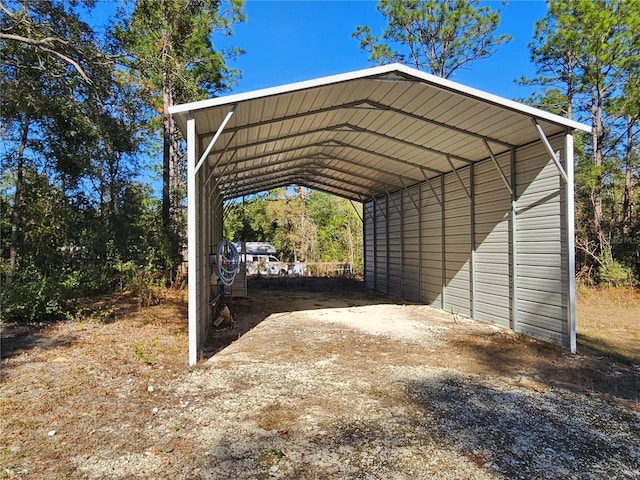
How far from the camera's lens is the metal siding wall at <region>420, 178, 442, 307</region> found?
27.9 feet

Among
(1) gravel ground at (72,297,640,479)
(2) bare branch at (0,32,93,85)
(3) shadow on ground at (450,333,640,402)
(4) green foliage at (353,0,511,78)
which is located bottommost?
(3) shadow on ground at (450,333,640,402)

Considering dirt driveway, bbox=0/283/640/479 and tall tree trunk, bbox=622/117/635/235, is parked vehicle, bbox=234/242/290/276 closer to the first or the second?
tall tree trunk, bbox=622/117/635/235

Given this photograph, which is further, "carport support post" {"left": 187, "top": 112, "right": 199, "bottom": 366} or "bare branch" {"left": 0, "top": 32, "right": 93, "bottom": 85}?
"bare branch" {"left": 0, "top": 32, "right": 93, "bottom": 85}

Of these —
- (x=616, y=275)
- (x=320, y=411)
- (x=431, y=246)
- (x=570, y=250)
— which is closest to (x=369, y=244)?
(x=431, y=246)

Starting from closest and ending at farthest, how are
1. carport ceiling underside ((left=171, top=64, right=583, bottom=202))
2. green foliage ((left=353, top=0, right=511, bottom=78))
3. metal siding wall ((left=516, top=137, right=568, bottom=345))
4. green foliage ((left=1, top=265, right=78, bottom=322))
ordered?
1. carport ceiling underside ((left=171, top=64, right=583, bottom=202))
2. metal siding wall ((left=516, top=137, right=568, bottom=345))
3. green foliage ((left=1, top=265, right=78, bottom=322))
4. green foliage ((left=353, top=0, right=511, bottom=78))

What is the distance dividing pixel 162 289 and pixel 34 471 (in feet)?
23.6

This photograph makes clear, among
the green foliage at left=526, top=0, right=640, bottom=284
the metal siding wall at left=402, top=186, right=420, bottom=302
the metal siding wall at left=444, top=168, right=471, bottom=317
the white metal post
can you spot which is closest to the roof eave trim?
the white metal post

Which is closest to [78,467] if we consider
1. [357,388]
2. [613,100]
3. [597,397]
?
[357,388]

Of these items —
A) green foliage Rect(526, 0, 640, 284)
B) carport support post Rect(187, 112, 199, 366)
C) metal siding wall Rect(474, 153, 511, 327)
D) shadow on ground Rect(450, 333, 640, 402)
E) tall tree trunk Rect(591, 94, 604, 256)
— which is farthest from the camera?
tall tree trunk Rect(591, 94, 604, 256)

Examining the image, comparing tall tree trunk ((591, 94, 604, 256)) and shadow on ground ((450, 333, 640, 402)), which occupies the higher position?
tall tree trunk ((591, 94, 604, 256))

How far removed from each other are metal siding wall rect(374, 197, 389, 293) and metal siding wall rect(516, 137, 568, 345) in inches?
222

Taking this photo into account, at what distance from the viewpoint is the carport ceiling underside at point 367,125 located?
4.64m

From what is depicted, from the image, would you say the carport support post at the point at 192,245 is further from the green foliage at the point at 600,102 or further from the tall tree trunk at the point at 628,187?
the tall tree trunk at the point at 628,187

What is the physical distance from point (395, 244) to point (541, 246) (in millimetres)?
5538
